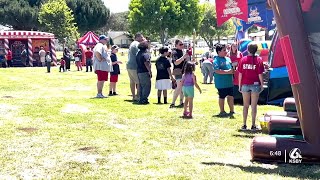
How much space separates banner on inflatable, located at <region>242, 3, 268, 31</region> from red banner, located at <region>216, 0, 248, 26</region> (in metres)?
0.80

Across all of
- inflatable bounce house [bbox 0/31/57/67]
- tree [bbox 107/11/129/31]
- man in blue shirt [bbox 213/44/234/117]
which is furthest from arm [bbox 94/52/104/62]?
tree [bbox 107/11/129/31]

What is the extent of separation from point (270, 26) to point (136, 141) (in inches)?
429

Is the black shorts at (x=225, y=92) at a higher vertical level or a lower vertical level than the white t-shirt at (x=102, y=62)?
lower

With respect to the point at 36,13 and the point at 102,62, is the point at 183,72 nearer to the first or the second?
the point at 102,62

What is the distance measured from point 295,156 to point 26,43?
1082 inches

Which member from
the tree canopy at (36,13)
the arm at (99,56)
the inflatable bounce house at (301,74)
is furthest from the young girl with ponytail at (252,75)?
the tree canopy at (36,13)

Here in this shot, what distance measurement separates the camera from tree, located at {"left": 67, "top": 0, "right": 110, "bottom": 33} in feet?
174

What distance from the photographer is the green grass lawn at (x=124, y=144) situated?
5.34 m

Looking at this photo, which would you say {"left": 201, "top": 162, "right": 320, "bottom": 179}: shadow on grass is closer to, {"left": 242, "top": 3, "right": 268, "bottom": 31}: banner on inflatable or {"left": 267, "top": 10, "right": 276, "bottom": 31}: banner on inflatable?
{"left": 242, "top": 3, "right": 268, "bottom": 31}: banner on inflatable

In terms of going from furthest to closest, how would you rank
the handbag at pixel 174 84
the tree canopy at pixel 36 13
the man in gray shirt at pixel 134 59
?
1. the tree canopy at pixel 36 13
2. the man in gray shirt at pixel 134 59
3. the handbag at pixel 174 84

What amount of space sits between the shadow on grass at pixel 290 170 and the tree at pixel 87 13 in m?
49.1

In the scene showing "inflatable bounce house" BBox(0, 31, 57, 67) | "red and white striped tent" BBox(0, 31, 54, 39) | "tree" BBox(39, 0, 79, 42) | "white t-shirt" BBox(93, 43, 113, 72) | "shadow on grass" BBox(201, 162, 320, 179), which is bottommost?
"shadow on grass" BBox(201, 162, 320, 179)

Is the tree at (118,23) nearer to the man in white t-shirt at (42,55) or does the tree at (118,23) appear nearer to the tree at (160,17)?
the tree at (160,17)

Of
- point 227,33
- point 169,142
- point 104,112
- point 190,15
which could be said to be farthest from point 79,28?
point 169,142
